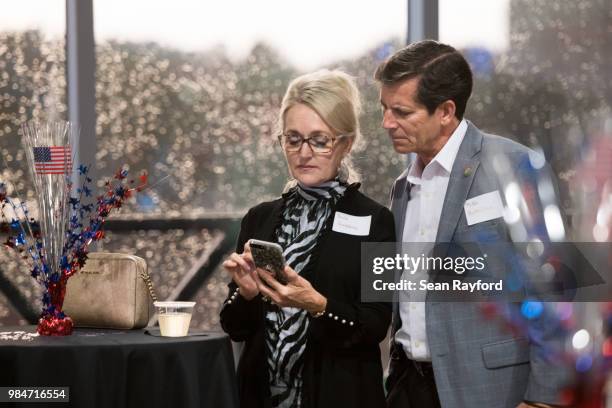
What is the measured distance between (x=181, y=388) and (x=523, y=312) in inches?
34.4

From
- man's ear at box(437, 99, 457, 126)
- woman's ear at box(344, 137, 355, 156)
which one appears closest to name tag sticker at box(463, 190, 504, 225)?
man's ear at box(437, 99, 457, 126)

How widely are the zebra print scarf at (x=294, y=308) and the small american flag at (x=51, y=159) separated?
640 mm

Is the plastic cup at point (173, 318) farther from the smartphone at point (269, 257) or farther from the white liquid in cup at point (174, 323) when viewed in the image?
the smartphone at point (269, 257)

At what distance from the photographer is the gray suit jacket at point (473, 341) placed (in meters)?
2.16

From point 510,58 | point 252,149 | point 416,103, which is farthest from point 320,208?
point 510,58

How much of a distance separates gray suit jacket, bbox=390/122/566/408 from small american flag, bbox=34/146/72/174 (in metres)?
1.07

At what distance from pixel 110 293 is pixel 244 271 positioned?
1.58 ft

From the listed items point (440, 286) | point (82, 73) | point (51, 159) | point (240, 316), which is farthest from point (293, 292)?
point (82, 73)

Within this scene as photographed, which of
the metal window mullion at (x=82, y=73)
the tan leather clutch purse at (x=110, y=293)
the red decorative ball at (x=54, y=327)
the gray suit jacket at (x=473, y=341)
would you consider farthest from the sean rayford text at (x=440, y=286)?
the metal window mullion at (x=82, y=73)

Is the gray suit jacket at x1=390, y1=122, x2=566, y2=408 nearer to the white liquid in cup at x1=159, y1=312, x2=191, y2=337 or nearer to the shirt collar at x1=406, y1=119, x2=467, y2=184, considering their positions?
the shirt collar at x1=406, y1=119, x2=467, y2=184

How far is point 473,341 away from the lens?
2178 millimetres

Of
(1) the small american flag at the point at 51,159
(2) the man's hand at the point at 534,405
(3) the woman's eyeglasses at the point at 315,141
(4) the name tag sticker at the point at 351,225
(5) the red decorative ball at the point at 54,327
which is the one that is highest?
(3) the woman's eyeglasses at the point at 315,141

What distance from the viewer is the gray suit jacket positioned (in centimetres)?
216

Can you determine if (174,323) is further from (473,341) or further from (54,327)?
(473,341)
